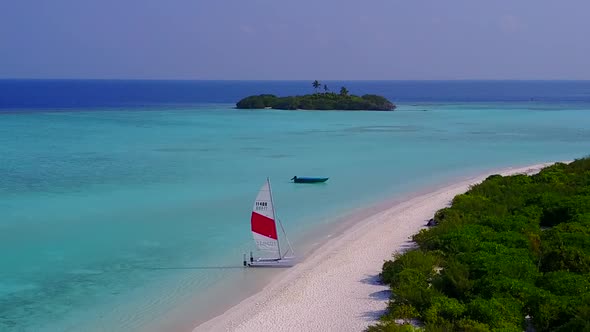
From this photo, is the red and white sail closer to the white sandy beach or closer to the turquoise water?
the white sandy beach

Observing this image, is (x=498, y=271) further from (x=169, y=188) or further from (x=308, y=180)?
(x=169, y=188)

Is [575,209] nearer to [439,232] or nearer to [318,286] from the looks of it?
[439,232]

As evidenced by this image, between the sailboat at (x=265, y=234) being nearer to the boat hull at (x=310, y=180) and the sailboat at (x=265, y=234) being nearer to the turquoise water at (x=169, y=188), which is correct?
the turquoise water at (x=169, y=188)

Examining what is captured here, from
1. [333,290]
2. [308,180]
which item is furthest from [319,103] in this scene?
[333,290]

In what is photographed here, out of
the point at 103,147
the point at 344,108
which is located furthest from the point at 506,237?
the point at 344,108

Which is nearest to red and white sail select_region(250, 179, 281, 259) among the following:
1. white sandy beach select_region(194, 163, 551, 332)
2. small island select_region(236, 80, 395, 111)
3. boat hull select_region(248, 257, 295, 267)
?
boat hull select_region(248, 257, 295, 267)
